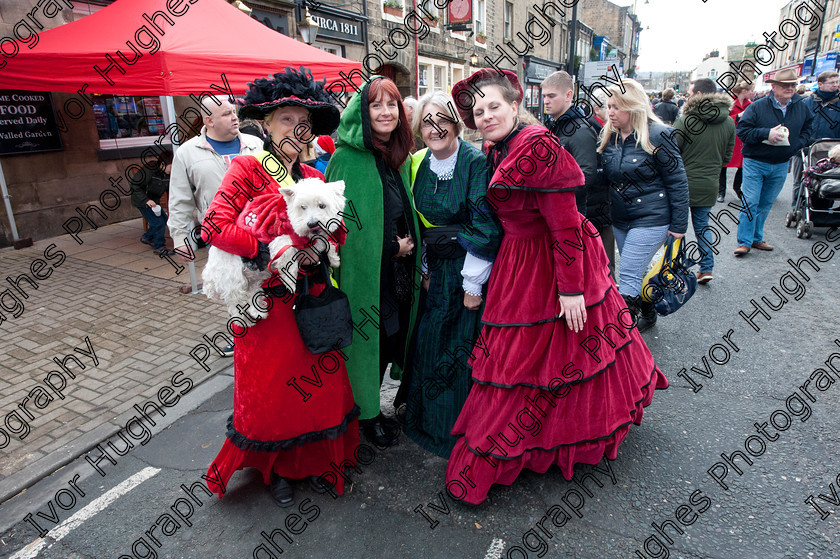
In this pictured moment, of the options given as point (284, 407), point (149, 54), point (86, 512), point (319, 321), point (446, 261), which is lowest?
point (86, 512)

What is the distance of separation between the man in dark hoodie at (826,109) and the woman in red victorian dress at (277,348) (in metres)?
8.16

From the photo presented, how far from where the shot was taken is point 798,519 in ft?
7.88

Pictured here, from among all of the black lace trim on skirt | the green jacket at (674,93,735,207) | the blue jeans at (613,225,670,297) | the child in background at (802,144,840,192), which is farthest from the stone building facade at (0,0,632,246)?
the child in background at (802,144,840,192)

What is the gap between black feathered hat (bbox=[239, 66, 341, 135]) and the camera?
230 cm

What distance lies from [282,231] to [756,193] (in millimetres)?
6299

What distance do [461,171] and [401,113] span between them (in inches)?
17.6

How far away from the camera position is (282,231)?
2.18 meters

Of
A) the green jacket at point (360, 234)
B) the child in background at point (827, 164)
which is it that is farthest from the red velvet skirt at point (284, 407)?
the child in background at point (827, 164)

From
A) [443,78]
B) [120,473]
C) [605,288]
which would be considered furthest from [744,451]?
[443,78]

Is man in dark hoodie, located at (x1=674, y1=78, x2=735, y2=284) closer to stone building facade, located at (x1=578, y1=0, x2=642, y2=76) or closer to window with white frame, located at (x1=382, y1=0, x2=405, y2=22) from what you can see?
window with white frame, located at (x1=382, y1=0, x2=405, y2=22)

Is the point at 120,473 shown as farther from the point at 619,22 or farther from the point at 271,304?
the point at 619,22

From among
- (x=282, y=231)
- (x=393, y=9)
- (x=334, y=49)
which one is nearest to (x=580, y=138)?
(x=282, y=231)

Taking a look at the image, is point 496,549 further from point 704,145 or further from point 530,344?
point 704,145

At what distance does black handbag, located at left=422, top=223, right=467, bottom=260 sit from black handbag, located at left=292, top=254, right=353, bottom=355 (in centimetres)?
66
